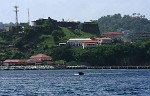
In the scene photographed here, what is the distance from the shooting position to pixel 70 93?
3568 inches

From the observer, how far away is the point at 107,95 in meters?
85.3

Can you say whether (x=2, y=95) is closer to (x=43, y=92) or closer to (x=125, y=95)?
(x=43, y=92)

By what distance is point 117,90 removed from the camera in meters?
94.7

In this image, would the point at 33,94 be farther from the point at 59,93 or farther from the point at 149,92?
the point at 149,92

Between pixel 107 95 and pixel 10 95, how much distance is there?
45.9 ft

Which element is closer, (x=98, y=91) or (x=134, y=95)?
(x=134, y=95)

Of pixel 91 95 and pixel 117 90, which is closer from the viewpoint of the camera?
pixel 91 95

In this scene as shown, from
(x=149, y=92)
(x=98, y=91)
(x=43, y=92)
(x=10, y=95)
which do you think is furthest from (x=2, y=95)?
(x=149, y=92)

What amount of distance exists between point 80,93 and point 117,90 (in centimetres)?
736

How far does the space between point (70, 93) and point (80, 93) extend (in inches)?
62.8

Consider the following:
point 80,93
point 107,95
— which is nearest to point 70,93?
point 80,93

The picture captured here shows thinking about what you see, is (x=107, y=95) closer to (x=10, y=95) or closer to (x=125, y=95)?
(x=125, y=95)

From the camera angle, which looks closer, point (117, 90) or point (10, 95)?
point (10, 95)

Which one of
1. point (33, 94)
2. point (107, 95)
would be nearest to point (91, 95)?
point (107, 95)
